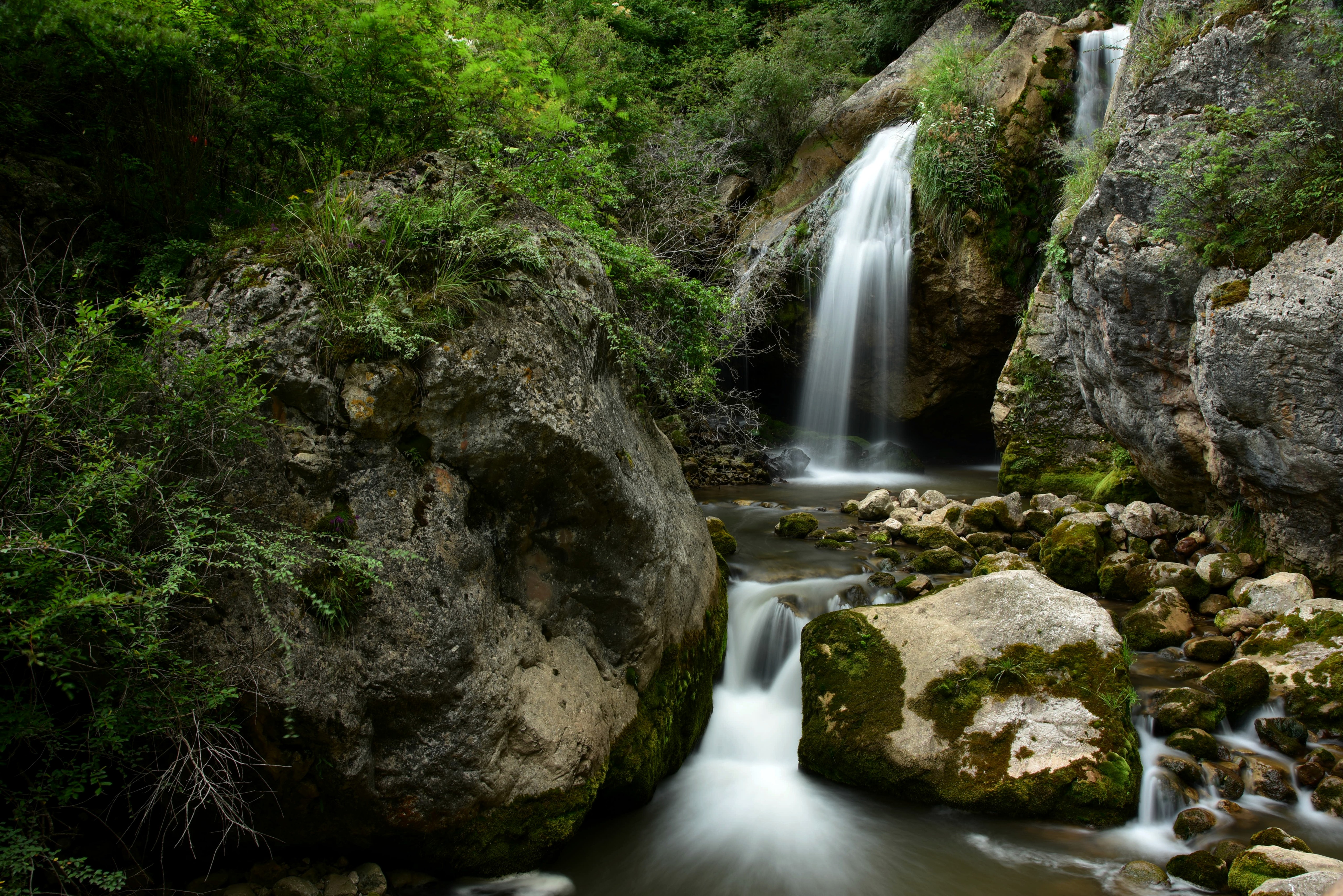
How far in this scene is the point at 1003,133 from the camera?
1221cm

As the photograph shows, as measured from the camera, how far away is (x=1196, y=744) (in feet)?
15.9

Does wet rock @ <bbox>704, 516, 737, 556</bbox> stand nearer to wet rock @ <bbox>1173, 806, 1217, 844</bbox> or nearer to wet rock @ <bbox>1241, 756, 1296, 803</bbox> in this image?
wet rock @ <bbox>1173, 806, 1217, 844</bbox>

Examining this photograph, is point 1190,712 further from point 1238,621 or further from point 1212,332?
point 1212,332

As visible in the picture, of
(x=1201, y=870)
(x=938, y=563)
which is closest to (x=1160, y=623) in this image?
(x=938, y=563)

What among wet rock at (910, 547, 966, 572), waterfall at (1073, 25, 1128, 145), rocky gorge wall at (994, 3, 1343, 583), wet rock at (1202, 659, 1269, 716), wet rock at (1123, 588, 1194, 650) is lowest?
wet rock at (1202, 659, 1269, 716)

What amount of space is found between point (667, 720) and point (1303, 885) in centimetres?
332

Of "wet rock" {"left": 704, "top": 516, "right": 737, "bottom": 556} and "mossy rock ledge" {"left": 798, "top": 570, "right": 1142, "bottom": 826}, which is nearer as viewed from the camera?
"mossy rock ledge" {"left": 798, "top": 570, "right": 1142, "bottom": 826}

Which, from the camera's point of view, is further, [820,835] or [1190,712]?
[1190,712]

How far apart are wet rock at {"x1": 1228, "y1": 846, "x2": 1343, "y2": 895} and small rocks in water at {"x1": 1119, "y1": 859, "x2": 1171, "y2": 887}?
0.98ft

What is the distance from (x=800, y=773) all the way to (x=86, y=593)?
14.4 ft

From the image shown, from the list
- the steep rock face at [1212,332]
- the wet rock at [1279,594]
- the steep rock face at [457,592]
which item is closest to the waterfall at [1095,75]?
the steep rock face at [1212,332]

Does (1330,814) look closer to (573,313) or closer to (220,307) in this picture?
(573,313)

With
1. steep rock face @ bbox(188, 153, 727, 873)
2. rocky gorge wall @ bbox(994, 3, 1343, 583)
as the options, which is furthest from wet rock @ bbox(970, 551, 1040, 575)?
steep rock face @ bbox(188, 153, 727, 873)

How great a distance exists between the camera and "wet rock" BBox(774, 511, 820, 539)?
31.2 feet
